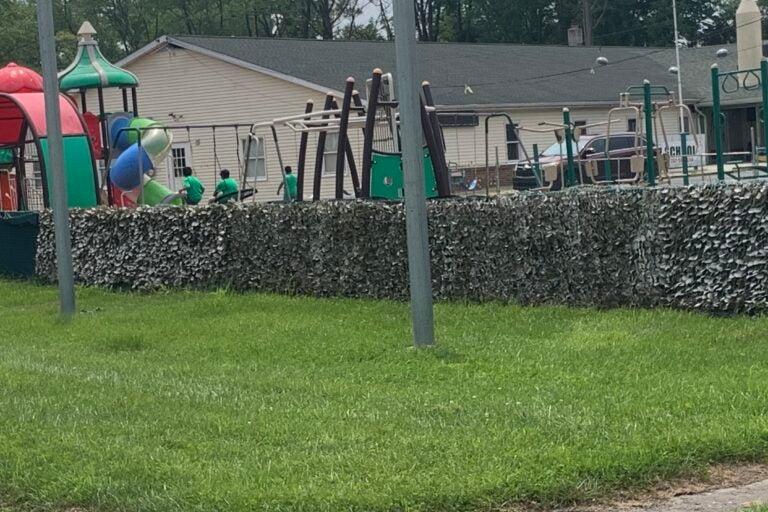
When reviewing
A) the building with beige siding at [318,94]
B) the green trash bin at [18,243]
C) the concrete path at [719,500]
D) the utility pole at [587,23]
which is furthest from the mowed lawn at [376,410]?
the utility pole at [587,23]

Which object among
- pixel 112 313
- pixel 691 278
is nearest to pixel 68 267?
pixel 112 313

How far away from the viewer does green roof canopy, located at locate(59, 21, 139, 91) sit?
26328mm

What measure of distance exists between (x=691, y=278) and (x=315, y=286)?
540cm

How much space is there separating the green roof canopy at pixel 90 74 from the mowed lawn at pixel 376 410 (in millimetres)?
14566

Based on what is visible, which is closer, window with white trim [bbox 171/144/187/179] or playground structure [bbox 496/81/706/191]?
playground structure [bbox 496/81/706/191]

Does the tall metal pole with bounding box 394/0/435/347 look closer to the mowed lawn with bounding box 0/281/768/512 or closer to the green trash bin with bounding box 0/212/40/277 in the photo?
the mowed lawn with bounding box 0/281/768/512

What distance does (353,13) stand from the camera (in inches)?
2527

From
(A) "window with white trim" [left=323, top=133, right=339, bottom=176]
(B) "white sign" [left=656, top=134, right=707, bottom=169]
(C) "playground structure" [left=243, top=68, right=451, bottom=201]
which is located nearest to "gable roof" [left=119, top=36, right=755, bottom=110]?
(A) "window with white trim" [left=323, top=133, right=339, bottom=176]

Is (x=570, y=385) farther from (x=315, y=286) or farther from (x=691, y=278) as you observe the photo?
(x=315, y=286)

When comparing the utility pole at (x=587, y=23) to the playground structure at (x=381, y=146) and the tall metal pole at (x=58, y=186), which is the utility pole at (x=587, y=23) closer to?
the playground structure at (x=381, y=146)

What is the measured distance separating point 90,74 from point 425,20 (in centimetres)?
4334

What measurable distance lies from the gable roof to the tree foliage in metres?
20.0

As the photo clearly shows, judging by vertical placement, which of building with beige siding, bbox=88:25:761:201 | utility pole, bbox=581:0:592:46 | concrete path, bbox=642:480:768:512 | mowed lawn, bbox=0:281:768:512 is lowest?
concrete path, bbox=642:480:768:512

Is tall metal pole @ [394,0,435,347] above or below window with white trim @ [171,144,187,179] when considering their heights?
below
